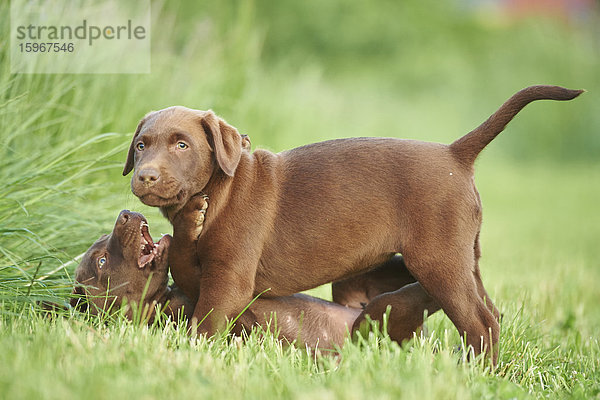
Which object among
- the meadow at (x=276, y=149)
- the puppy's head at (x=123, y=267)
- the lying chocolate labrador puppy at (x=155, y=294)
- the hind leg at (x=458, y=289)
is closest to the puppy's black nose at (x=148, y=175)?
the lying chocolate labrador puppy at (x=155, y=294)

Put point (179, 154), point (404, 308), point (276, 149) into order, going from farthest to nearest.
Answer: point (276, 149)
point (404, 308)
point (179, 154)

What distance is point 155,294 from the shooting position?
3660 millimetres

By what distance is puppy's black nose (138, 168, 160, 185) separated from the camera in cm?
304

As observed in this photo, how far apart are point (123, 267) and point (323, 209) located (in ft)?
3.59

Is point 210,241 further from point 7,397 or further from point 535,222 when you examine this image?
point 535,222

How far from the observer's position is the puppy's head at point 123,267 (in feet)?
11.6

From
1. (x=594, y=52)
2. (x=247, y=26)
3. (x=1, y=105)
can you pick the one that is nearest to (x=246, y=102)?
(x=247, y=26)

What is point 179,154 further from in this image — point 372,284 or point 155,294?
point 372,284

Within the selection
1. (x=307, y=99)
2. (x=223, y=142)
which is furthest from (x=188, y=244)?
(x=307, y=99)

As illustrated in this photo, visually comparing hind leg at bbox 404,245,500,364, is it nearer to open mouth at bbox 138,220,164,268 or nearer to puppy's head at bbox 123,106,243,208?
puppy's head at bbox 123,106,243,208

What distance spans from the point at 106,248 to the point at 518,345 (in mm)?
2203

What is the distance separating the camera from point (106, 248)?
361cm

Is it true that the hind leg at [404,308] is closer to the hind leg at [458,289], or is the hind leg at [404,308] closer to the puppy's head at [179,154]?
the hind leg at [458,289]

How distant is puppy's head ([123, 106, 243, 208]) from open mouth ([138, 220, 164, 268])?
1.23ft
